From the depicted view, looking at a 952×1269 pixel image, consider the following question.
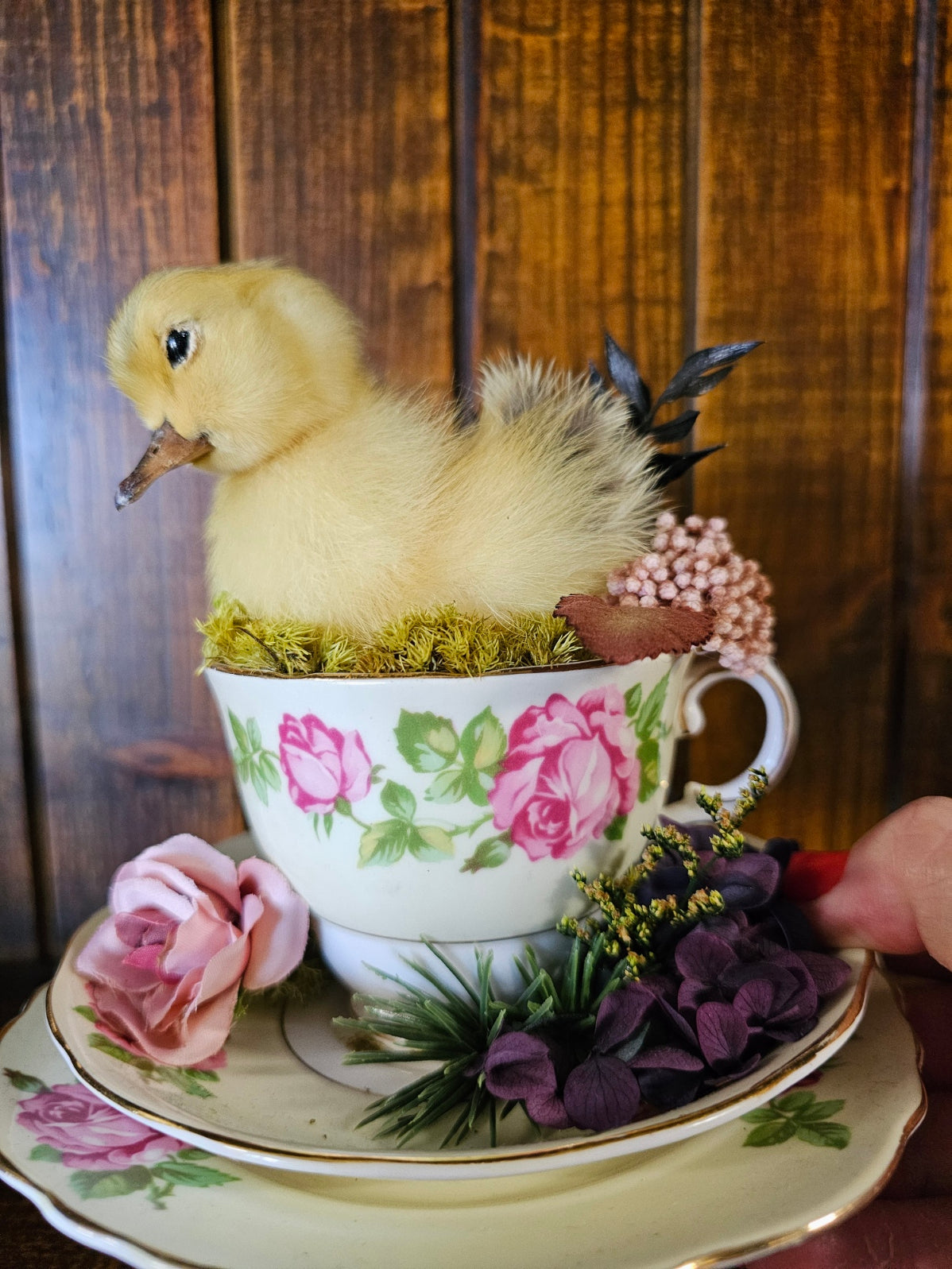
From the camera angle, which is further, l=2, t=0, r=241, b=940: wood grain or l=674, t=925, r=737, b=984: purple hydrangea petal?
l=2, t=0, r=241, b=940: wood grain

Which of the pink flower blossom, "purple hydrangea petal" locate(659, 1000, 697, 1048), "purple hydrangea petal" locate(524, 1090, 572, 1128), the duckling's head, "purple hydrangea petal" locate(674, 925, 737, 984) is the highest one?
the duckling's head

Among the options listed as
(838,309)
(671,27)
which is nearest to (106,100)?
(671,27)

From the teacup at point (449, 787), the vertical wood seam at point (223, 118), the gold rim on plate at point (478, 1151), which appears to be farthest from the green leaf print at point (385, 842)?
the vertical wood seam at point (223, 118)

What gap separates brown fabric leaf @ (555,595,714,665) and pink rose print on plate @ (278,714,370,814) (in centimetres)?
9

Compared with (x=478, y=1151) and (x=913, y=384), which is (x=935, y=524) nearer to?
(x=913, y=384)

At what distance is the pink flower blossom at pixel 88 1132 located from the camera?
11.3 inches

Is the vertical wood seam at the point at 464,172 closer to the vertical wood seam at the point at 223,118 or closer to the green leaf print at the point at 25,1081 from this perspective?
the vertical wood seam at the point at 223,118

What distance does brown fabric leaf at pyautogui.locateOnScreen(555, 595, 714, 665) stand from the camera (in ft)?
Answer: 0.94

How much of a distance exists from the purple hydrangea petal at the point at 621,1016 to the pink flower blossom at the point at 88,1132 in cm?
15

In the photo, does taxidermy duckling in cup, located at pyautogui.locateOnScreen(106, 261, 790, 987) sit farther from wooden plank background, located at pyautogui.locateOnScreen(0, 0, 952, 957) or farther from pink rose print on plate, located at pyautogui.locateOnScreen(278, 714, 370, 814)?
wooden plank background, located at pyautogui.locateOnScreen(0, 0, 952, 957)

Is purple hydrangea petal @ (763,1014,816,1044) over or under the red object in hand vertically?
under

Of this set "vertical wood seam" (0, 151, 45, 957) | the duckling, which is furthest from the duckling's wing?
"vertical wood seam" (0, 151, 45, 957)

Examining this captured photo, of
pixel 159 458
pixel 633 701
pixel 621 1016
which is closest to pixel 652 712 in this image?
pixel 633 701

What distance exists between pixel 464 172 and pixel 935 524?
0.35m
